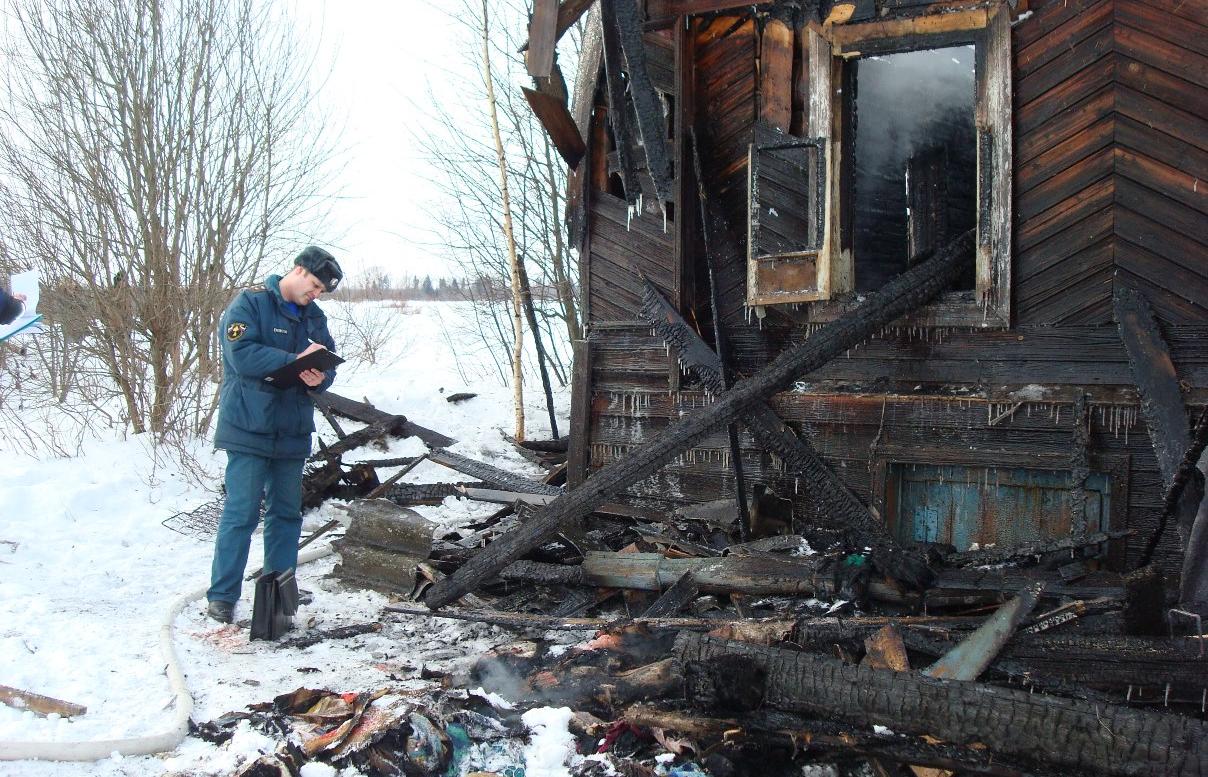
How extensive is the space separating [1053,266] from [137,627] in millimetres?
5658

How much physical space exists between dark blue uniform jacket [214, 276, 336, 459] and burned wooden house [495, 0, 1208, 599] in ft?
5.86

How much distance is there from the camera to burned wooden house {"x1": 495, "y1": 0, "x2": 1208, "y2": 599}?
4.96m

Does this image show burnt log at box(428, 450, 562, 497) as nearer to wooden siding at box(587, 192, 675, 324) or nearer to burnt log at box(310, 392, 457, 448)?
burnt log at box(310, 392, 457, 448)

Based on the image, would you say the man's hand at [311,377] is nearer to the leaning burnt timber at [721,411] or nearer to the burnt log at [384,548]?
the burnt log at [384,548]

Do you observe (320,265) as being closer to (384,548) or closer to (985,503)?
(384,548)

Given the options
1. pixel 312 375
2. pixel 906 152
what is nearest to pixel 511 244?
pixel 906 152

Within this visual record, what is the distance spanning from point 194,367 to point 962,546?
872 centimetres

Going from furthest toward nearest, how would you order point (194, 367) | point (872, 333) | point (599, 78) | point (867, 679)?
point (194, 367) < point (599, 78) < point (872, 333) < point (867, 679)

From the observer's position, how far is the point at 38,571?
5219 millimetres

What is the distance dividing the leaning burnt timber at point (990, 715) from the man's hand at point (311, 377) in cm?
262

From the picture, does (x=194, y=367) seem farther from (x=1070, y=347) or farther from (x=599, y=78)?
(x=1070, y=347)

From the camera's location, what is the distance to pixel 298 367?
471 centimetres

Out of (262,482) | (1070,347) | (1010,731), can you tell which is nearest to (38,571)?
(262,482)

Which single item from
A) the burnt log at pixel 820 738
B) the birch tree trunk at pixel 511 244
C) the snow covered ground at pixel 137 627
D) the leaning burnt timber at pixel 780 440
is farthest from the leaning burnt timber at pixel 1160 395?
the birch tree trunk at pixel 511 244
